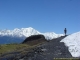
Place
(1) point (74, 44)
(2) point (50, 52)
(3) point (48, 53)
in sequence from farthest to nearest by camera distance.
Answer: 1. (1) point (74, 44)
2. (2) point (50, 52)
3. (3) point (48, 53)

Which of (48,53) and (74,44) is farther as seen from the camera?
(74,44)

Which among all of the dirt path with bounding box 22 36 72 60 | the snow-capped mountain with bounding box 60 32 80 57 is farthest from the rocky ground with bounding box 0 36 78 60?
the snow-capped mountain with bounding box 60 32 80 57

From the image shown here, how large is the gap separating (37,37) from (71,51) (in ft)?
95.6

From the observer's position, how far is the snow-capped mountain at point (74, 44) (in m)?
45.0

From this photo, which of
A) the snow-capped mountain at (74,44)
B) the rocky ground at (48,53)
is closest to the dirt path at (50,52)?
the rocky ground at (48,53)

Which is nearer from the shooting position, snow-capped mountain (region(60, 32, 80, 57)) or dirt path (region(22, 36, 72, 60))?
dirt path (region(22, 36, 72, 60))

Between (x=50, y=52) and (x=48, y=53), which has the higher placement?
(x=50, y=52)

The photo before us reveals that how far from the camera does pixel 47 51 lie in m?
46.2

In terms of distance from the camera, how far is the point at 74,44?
1911 inches

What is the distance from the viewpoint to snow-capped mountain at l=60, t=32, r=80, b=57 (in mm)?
45041

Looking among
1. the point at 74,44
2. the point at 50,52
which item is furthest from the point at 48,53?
the point at 74,44

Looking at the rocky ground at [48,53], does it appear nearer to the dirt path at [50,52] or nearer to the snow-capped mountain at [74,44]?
the dirt path at [50,52]

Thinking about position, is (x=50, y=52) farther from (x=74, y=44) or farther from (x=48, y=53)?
(x=74, y=44)

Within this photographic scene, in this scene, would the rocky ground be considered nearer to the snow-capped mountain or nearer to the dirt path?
the dirt path
